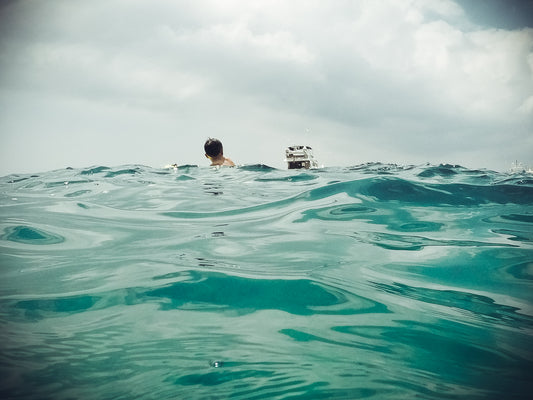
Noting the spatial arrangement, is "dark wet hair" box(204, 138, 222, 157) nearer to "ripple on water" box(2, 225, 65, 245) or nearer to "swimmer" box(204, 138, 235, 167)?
"swimmer" box(204, 138, 235, 167)

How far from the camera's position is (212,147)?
12211mm

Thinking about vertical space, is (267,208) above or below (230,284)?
above

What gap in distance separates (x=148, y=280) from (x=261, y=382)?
1.54 m

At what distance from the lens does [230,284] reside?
2613mm

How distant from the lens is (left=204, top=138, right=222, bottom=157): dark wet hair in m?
12.1

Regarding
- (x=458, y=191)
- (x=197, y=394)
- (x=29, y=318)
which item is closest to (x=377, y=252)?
(x=197, y=394)

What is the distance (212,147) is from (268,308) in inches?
414

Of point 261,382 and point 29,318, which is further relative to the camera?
point 29,318

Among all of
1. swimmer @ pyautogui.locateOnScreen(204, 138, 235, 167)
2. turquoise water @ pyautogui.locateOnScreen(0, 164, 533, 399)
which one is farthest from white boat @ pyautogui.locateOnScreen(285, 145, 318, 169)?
turquoise water @ pyautogui.locateOnScreen(0, 164, 533, 399)

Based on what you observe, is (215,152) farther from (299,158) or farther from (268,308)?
(268,308)

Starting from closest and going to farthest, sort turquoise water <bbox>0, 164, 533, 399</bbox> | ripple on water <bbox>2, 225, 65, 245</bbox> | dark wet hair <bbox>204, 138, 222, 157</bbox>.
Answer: turquoise water <bbox>0, 164, 533, 399</bbox>, ripple on water <bbox>2, 225, 65, 245</bbox>, dark wet hair <bbox>204, 138, 222, 157</bbox>

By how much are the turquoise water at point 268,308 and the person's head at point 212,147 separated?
7.62 m

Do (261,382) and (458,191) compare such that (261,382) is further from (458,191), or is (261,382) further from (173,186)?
(173,186)

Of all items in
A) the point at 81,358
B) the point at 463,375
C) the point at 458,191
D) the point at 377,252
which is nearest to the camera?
the point at 463,375
